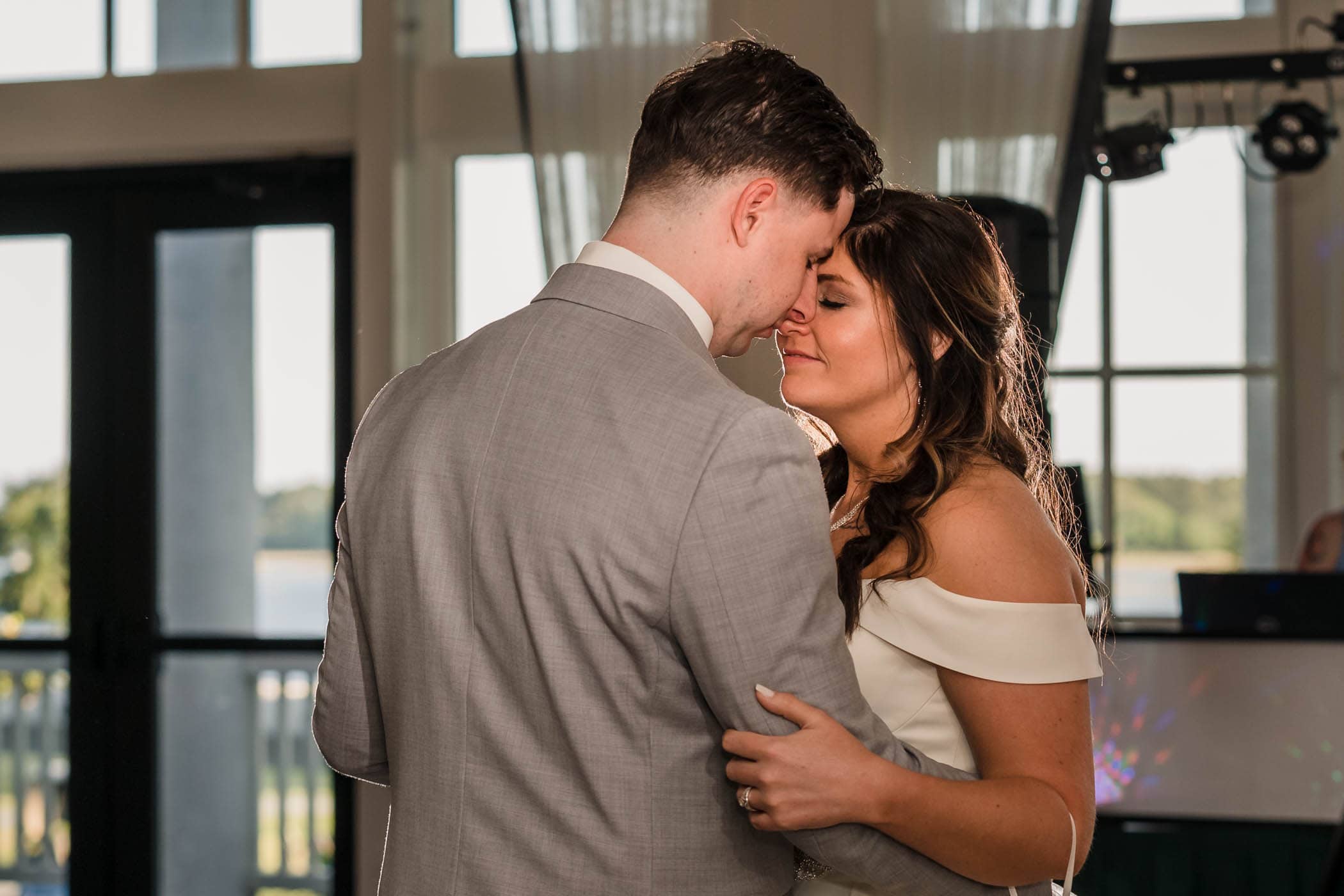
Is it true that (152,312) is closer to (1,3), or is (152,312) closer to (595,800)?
(1,3)

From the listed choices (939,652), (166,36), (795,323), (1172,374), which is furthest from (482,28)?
(939,652)

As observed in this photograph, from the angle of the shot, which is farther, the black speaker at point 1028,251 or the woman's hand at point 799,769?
the black speaker at point 1028,251

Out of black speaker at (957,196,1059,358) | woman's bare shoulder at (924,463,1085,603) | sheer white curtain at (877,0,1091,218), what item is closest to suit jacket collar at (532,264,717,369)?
woman's bare shoulder at (924,463,1085,603)

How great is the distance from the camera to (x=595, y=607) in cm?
106

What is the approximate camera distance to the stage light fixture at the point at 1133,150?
362 centimetres

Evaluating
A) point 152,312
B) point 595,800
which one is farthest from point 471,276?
point 595,800

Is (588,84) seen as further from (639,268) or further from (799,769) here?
(799,769)

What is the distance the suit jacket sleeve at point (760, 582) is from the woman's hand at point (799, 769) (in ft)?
0.05

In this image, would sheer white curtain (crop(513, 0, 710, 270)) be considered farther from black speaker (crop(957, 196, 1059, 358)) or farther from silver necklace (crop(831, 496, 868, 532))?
silver necklace (crop(831, 496, 868, 532))

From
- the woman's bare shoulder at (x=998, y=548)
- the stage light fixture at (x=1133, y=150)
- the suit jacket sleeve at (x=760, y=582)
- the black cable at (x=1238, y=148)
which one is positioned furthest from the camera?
the black cable at (x=1238, y=148)

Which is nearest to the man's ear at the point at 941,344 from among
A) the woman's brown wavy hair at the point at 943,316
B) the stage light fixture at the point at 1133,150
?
the woman's brown wavy hair at the point at 943,316

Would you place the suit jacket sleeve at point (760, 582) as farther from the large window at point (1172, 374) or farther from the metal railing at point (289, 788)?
the large window at point (1172, 374)

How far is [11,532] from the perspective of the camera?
3930 mm

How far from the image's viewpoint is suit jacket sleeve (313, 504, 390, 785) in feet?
4.43
